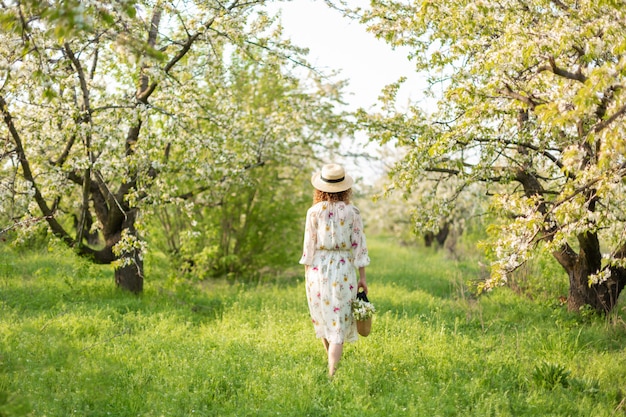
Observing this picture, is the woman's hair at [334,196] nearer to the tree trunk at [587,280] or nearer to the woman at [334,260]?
the woman at [334,260]

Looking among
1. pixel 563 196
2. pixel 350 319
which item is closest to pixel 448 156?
pixel 563 196

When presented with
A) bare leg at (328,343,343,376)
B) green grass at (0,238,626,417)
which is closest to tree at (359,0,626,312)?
green grass at (0,238,626,417)

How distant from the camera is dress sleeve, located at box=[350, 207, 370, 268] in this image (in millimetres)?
6047

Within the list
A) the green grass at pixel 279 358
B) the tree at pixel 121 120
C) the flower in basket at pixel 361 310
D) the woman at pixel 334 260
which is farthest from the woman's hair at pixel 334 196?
the tree at pixel 121 120

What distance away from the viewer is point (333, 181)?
241 inches

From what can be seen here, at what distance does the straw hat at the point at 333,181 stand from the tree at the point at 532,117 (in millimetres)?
1076

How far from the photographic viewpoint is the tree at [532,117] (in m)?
5.11

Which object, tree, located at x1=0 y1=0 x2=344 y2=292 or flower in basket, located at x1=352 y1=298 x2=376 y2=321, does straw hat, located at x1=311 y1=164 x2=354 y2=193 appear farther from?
tree, located at x1=0 y1=0 x2=344 y2=292

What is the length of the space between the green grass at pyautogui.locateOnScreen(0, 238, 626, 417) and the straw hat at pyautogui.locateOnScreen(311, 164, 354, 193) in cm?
185

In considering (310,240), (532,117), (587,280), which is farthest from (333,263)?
(587,280)

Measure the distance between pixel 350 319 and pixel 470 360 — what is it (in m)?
1.57

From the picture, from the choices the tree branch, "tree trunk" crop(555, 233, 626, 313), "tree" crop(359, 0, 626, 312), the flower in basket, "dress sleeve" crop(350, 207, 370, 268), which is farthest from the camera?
"tree trunk" crop(555, 233, 626, 313)

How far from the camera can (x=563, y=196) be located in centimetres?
574

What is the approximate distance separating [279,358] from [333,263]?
1.44 m
